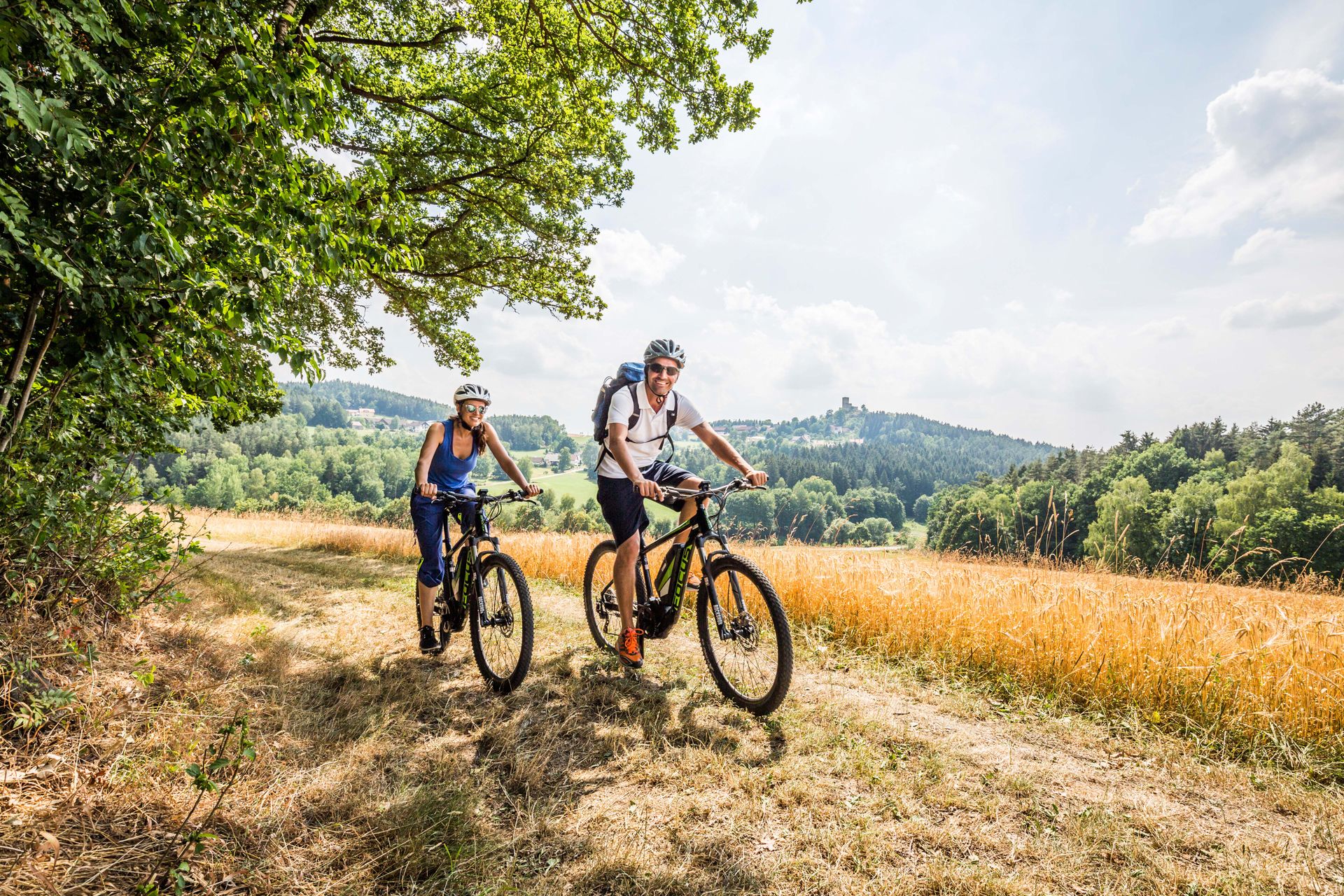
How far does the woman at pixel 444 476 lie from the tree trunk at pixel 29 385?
2327 mm

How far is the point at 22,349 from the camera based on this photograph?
2518 millimetres

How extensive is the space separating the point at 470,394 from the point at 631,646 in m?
2.65

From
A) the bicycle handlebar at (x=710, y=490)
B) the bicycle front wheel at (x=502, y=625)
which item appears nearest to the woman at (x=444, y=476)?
the bicycle front wheel at (x=502, y=625)

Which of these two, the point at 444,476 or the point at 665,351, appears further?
the point at 444,476

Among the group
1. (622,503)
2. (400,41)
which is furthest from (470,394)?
(400,41)

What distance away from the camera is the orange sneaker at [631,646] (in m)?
4.45

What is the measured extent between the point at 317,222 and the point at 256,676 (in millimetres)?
3326

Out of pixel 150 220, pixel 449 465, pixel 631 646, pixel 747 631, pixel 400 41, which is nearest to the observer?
pixel 150 220

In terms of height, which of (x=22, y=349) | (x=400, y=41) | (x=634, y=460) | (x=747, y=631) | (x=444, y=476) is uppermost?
(x=400, y=41)

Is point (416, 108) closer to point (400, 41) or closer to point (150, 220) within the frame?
point (400, 41)

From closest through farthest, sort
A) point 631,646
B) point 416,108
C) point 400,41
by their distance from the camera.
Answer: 1. point 631,646
2. point 416,108
3. point 400,41

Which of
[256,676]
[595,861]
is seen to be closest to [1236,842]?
[595,861]

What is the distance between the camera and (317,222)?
302cm

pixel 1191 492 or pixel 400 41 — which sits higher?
A: pixel 400 41
